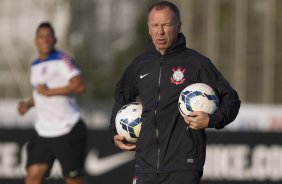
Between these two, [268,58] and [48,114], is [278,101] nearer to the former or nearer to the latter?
[268,58]

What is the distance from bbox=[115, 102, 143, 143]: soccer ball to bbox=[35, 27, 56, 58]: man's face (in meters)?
3.72

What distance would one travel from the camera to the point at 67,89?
36.7ft

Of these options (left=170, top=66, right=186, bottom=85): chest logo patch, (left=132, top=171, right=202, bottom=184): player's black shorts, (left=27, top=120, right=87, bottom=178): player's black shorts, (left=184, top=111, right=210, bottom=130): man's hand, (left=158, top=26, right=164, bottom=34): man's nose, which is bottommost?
(left=27, top=120, right=87, bottom=178): player's black shorts

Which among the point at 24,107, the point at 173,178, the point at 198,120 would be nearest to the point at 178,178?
the point at 173,178

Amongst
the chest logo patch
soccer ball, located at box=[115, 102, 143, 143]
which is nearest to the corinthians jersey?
soccer ball, located at box=[115, 102, 143, 143]

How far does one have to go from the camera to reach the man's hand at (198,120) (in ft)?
22.8

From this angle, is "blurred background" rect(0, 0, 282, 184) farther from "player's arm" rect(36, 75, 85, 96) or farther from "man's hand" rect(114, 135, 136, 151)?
"man's hand" rect(114, 135, 136, 151)

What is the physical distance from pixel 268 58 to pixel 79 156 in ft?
57.0

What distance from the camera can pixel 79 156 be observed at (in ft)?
37.6

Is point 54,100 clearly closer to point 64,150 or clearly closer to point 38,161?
point 64,150

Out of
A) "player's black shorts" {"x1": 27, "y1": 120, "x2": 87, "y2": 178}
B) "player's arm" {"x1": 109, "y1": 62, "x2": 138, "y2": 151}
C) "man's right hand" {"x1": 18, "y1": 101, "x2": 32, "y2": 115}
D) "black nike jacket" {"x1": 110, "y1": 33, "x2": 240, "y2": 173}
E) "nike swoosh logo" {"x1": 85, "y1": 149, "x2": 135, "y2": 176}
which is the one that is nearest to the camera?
"black nike jacket" {"x1": 110, "y1": 33, "x2": 240, "y2": 173}

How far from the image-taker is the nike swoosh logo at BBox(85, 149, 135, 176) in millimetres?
15172

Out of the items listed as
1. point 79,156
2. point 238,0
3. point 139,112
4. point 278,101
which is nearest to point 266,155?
point 79,156

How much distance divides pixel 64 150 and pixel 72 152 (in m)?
0.12
